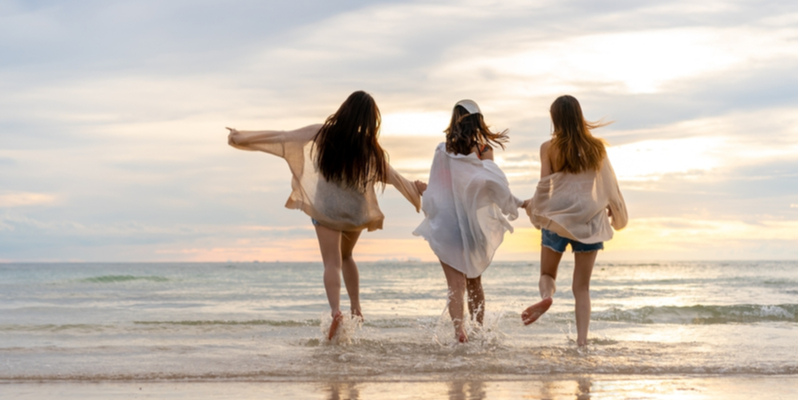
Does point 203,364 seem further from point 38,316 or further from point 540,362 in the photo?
point 38,316

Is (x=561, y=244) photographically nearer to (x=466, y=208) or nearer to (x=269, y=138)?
(x=466, y=208)

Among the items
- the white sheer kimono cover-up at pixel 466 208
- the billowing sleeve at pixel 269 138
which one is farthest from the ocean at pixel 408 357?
the billowing sleeve at pixel 269 138

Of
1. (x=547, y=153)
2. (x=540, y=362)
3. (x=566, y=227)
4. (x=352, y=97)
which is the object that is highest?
(x=352, y=97)

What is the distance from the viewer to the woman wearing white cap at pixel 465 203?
5.95 m

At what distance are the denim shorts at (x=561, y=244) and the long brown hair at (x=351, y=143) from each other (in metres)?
1.59

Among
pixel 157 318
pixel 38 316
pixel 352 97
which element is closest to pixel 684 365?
pixel 352 97

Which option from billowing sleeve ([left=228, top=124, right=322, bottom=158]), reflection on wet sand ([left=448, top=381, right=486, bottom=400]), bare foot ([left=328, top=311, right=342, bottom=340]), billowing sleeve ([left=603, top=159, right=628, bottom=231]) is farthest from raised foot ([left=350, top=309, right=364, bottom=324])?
billowing sleeve ([left=603, top=159, right=628, bottom=231])

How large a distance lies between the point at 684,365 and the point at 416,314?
5.78m

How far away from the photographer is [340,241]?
6312mm

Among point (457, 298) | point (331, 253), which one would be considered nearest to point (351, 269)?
point (331, 253)

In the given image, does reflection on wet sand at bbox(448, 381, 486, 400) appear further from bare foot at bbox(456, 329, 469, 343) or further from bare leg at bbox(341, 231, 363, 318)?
bare leg at bbox(341, 231, 363, 318)

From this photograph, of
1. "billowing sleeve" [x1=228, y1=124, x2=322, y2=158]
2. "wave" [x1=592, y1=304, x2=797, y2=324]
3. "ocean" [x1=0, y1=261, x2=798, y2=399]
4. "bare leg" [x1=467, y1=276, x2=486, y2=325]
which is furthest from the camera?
"wave" [x1=592, y1=304, x2=797, y2=324]

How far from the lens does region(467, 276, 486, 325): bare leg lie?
6176mm

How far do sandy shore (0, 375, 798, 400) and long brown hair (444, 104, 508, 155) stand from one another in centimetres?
207
